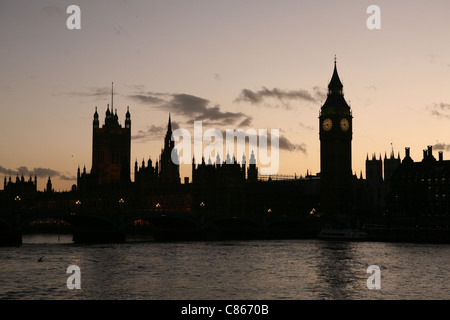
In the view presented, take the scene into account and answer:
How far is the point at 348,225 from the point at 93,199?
82.5m

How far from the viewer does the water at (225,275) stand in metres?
33.5

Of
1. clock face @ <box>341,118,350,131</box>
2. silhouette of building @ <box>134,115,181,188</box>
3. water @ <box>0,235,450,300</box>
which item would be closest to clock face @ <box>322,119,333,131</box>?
clock face @ <box>341,118,350,131</box>

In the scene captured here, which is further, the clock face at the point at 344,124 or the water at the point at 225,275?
the clock face at the point at 344,124

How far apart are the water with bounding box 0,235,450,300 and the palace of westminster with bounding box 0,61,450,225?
52.1 metres

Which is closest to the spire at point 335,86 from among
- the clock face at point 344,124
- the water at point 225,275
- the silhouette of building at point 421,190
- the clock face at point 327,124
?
the clock face at point 344,124

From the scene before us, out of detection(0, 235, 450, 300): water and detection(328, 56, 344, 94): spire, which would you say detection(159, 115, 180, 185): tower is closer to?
detection(328, 56, 344, 94): spire

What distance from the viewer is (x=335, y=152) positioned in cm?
13700

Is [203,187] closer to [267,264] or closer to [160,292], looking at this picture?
[267,264]

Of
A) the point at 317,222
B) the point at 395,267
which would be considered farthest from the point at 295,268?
the point at 317,222

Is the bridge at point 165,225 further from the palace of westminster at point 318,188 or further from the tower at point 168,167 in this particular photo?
the tower at point 168,167

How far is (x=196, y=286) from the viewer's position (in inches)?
1439

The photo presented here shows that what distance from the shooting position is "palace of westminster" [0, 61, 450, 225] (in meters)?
121

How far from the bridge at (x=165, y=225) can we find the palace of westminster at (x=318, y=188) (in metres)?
9.77

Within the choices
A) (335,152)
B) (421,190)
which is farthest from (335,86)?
(421,190)
